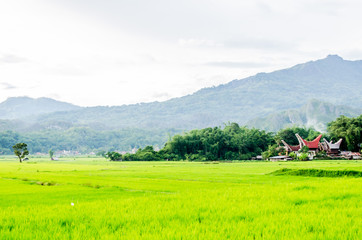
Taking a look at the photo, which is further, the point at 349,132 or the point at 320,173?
the point at 349,132

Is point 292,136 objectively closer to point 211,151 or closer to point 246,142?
point 246,142

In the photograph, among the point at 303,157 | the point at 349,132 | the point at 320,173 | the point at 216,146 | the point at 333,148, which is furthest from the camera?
the point at 216,146

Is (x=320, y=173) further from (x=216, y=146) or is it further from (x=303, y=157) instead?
(x=216, y=146)

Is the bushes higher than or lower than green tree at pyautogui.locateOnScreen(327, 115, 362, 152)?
lower

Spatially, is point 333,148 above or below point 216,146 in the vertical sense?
below

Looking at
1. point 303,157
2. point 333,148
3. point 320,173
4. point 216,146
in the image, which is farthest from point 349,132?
point 320,173

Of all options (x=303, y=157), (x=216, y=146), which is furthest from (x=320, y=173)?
(x=216, y=146)

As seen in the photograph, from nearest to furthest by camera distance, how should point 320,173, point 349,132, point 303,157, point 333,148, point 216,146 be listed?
point 320,173
point 303,157
point 349,132
point 333,148
point 216,146

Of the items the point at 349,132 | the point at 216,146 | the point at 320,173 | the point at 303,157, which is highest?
the point at 349,132

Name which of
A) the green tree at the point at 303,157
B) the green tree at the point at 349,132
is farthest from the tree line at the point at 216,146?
the green tree at the point at 303,157

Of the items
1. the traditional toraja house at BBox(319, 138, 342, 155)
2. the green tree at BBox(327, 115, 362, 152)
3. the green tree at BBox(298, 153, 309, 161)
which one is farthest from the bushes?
the traditional toraja house at BBox(319, 138, 342, 155)

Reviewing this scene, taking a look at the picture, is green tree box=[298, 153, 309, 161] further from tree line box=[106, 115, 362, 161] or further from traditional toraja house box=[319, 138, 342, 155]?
tree line box=[106, 115, 362, 161]

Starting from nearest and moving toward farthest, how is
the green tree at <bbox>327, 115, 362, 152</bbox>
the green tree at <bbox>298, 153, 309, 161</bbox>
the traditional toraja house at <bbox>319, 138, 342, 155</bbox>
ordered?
the green tree at <bbox>298, 153, 309, 161</bbox>
the green tree at <bbox>327, 115, 362, 152</bbox>
the traditional toraja house at <bbox>319, 138, 342, 155</bbox>

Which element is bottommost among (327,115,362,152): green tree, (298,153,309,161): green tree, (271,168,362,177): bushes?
(298,153,309,161): green tree
